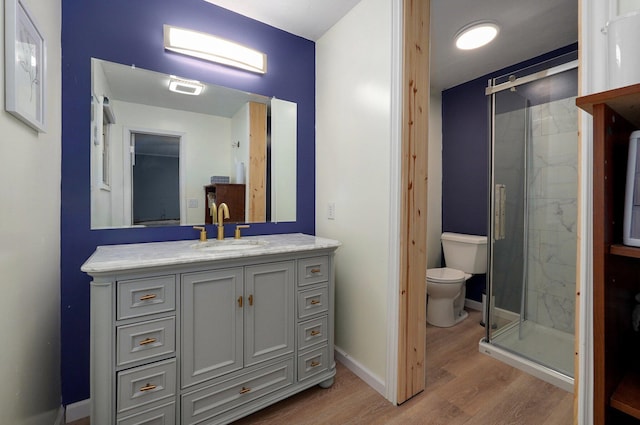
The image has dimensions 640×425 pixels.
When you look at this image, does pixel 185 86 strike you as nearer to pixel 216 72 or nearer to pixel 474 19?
pixel 216 72

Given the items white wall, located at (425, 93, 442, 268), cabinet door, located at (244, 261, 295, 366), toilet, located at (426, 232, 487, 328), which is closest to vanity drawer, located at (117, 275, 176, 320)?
cabinet door, located at (244, 261, 295, 366)

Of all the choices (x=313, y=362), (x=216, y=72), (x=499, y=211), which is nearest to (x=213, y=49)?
(x=216, y=72)

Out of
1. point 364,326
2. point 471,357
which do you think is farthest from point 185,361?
point 471,357

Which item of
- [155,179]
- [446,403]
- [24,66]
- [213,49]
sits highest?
[213,49]

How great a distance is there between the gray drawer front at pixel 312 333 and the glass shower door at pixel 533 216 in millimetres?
1425

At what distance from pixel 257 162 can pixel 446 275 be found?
210 cm

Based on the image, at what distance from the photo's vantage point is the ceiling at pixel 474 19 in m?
1.91

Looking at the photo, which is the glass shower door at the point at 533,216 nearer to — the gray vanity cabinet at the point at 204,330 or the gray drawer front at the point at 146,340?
the gray vanity cabinet at the point at 204,330

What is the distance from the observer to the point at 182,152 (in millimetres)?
1847

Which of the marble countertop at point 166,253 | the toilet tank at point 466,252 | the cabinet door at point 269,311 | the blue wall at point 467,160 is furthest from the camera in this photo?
the blue wall at point 467,160

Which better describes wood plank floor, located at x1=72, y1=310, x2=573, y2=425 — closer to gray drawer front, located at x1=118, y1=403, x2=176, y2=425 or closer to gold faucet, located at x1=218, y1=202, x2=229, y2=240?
gray drawer front, located at x1=118, y1=403, x2=176, y2=425

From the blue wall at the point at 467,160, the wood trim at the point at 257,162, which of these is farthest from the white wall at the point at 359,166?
the blue wall at the point at 467,160

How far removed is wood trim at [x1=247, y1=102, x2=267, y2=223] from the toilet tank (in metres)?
2.09

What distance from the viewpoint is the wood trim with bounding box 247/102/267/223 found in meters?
2.09
